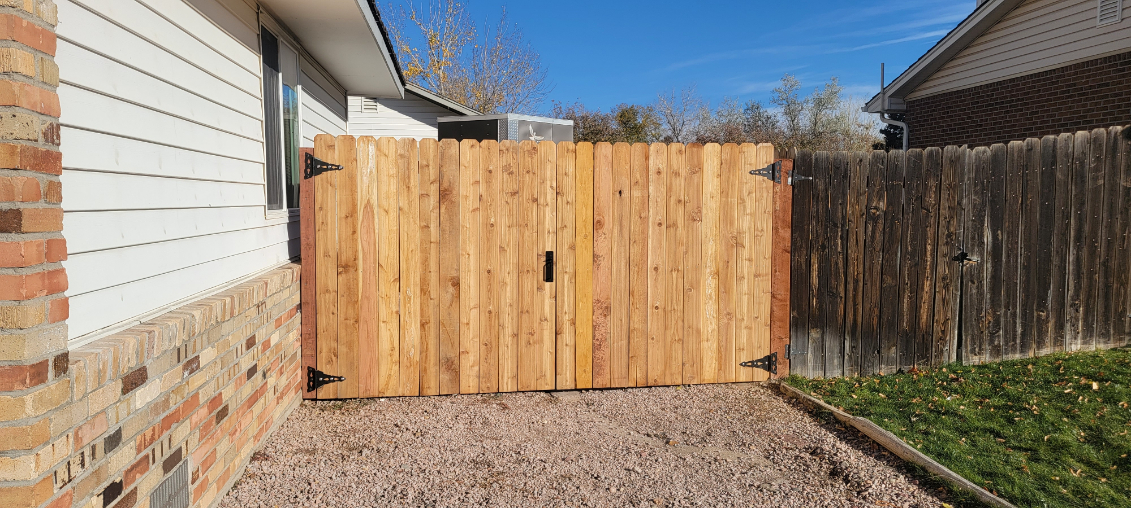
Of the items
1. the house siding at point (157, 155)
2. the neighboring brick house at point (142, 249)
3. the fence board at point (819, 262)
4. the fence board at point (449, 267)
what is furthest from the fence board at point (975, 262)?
the house siding at point (157, 155)

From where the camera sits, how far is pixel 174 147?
3.25 meters

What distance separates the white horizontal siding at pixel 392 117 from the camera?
12000mm

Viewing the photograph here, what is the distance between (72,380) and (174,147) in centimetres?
154

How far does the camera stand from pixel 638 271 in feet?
17.7

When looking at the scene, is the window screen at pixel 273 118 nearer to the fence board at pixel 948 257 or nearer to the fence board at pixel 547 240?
the fence board at pixel 547 240

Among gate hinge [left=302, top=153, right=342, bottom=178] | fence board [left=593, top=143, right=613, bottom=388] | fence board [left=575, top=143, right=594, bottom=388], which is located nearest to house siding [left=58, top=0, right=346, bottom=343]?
gate hinge [left=302, top=153, right=342, bottom=178]

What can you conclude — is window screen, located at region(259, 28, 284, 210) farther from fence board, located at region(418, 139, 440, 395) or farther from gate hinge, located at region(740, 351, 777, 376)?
gate hinge, located at region(740, 351, 777, 376)

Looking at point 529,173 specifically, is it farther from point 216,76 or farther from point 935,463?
point 935,463

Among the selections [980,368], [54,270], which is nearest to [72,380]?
[54,270]

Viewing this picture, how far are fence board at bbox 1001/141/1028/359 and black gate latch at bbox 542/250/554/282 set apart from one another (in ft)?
13.1

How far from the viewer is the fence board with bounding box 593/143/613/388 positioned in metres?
5.25

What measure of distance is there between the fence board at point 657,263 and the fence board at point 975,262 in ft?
8.80

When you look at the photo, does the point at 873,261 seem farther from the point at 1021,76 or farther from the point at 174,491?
the point at 1021,76

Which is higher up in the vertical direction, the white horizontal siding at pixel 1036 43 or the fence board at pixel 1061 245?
the white horizontal siding at pixel 1036 43
